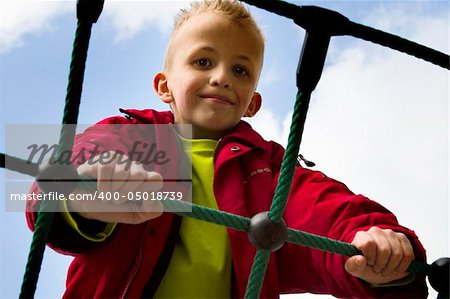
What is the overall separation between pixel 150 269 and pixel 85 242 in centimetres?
13

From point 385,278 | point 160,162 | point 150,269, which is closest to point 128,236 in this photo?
point 150,269

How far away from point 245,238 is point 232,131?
0.31 metres

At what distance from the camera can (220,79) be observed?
1287 mm

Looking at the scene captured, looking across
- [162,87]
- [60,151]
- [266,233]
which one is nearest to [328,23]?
[266,233]

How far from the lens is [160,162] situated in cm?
121

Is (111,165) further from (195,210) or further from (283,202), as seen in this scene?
(283,202)

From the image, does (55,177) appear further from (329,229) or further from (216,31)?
(216,31)

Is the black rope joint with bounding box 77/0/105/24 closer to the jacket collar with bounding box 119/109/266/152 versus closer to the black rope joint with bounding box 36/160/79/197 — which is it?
the black rope joint with bounding box 36/160/79/197

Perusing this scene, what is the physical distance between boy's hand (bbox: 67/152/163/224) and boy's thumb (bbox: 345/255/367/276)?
0.31 meters

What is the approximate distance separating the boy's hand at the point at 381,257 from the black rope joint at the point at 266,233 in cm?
14

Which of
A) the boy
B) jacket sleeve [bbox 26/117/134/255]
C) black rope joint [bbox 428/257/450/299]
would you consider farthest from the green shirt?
black rope joint [bbox 428/257/450/299]

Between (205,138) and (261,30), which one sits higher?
(261,30)

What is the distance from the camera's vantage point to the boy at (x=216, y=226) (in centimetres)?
98

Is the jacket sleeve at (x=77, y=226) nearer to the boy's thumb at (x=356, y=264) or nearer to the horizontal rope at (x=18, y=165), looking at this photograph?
the horizontal rope at (x=18, y=165)
